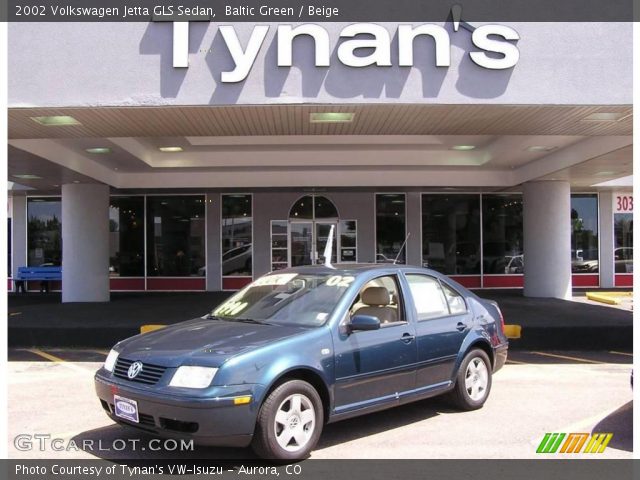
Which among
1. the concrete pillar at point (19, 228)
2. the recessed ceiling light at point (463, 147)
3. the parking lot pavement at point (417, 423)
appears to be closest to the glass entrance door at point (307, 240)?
the recessed ceiling light at point (463, 147)

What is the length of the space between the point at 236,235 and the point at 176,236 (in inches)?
82.6

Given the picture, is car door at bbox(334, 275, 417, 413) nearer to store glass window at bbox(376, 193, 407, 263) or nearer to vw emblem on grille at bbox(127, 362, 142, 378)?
vw emblem on grille at bbox(127, 362, 142, 378)

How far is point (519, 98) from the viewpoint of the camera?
27.7ft

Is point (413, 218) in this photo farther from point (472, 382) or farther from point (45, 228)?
point (472, 382)

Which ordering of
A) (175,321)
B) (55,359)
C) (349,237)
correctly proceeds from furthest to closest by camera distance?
1. (349,237)
2. (175,321)
3. (55,359)

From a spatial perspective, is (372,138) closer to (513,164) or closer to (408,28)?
(513,164)

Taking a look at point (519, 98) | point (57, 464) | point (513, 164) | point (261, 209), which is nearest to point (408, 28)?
point (519, 98)

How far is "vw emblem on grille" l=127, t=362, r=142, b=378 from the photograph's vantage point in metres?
4.70

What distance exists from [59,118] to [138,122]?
118 centimetres

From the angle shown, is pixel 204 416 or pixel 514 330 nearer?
pixel 204 416

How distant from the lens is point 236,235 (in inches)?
777

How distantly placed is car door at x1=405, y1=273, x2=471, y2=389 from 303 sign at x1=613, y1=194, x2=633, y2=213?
55.2 feet

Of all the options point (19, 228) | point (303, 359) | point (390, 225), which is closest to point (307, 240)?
point (390, 225)

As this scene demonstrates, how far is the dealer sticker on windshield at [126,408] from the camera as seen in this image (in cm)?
457
